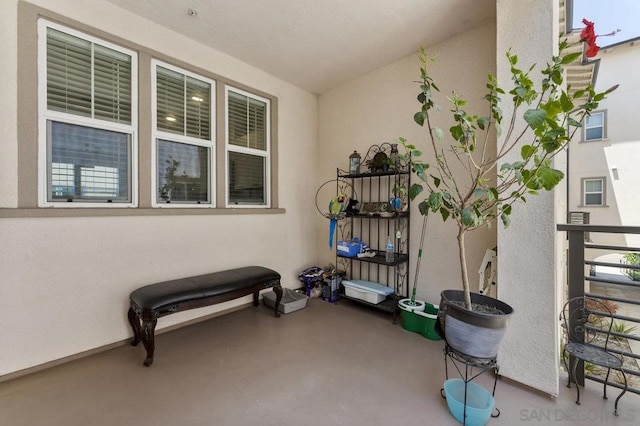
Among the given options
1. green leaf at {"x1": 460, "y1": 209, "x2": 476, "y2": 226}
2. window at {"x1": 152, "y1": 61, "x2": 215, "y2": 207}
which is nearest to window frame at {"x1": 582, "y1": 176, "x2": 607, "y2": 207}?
green leaf at {"x1": 460, "y1": 209, "x2": 476, "y2": 226}

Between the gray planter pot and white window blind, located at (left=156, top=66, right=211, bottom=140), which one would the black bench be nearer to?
white window blind, located at (left=156, top=66, right=211, bottom=140)

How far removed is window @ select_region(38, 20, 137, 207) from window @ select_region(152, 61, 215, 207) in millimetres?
233

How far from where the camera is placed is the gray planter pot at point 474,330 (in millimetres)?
1412

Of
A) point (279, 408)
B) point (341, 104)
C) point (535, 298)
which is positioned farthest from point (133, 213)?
point (535, 298)

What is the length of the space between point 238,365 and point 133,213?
1.68m

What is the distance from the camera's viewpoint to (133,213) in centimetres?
244

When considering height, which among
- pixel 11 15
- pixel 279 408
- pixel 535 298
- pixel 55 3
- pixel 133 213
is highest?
pixel 55 3

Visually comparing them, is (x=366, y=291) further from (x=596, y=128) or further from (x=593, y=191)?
(x=596, y=128)

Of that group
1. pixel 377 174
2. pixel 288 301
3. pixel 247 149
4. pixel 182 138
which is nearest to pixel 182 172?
pixel 182 138

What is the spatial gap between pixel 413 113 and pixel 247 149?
2.10m

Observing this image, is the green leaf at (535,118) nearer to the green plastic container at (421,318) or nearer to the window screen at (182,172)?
the green plastic container at (421,318)

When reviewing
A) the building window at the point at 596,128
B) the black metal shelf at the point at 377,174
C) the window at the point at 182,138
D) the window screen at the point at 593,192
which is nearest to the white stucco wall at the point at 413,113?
the black metal shelf at the point at 377,174

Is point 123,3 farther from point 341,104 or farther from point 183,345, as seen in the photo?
point 183,345

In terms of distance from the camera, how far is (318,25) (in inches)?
101
